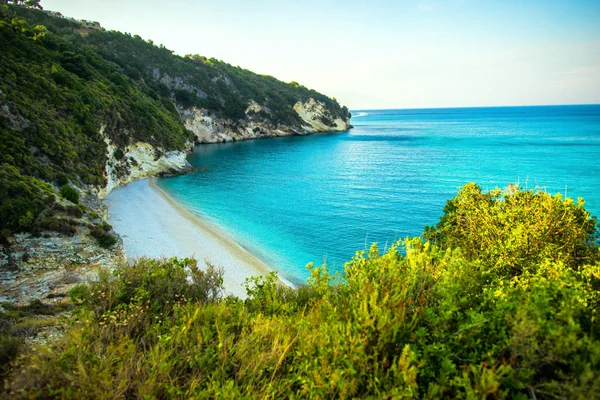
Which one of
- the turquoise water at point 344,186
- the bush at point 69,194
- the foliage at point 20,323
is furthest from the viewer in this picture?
the turquoise water at point 344,186

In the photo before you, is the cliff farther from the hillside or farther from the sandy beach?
the sandy beach

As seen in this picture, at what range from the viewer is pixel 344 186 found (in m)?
50.4

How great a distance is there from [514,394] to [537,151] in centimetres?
8568

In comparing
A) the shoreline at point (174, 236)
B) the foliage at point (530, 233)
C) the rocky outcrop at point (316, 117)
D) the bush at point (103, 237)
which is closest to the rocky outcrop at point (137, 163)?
the shoreline at point (174, 236)

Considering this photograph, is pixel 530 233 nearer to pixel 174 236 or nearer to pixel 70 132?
pixel 174 236

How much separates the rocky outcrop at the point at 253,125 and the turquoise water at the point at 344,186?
1652 centimetres

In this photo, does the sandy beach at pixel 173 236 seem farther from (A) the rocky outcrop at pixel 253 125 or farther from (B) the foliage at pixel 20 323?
(A) the rocky outcrop at pixel 253 125

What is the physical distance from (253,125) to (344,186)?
7308 cm

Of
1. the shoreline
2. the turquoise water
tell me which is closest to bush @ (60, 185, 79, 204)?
the shoreline

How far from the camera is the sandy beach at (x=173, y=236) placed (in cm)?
2462

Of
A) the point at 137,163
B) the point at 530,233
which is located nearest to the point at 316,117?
the point at 137,163

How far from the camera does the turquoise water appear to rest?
99.1ft

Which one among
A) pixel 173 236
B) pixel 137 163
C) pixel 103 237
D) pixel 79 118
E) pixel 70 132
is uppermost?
pixel 79 118

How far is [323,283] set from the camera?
487 inches
